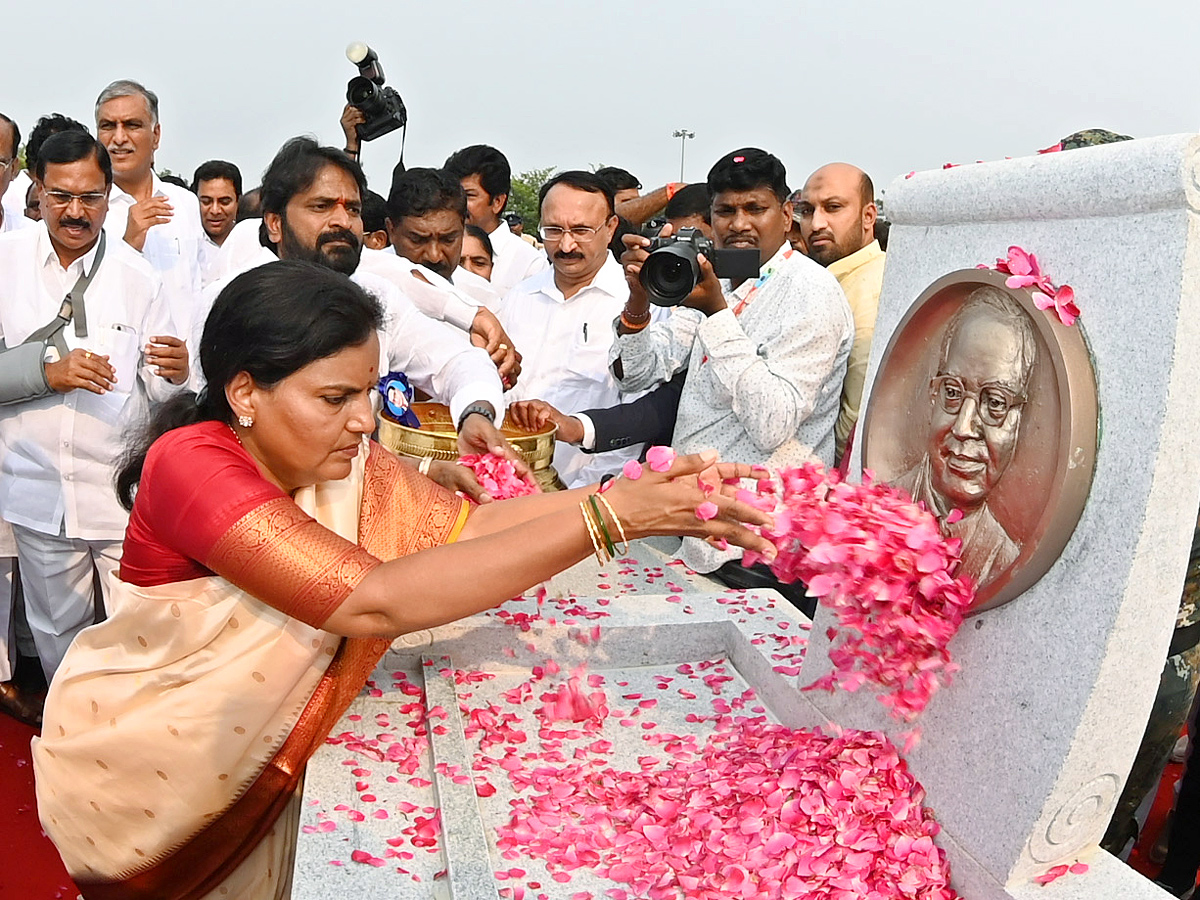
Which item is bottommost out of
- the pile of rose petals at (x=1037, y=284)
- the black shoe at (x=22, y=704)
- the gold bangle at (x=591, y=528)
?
the black shoe at (x=22, y=704)

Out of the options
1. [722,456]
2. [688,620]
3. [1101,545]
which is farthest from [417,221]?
[1101,545]

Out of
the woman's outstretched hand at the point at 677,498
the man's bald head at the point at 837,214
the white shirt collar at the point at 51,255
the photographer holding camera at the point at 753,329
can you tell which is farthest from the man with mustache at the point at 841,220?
the white shirt collar at the point at 51,255

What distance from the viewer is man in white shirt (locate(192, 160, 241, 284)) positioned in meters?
7.55

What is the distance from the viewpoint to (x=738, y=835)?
202 centimetres

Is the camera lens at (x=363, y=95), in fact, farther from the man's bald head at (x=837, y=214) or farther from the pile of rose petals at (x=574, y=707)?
the pile of rose petals at (x=574, y=707)

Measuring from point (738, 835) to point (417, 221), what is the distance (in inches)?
141

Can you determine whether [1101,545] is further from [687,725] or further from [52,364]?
[52,364]

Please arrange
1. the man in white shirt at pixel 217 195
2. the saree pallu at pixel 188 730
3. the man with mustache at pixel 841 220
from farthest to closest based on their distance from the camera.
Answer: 1. the man in white shirt at pixel 217 195
2. the man with mustache at pixel 841 220
3. the saree pallu at pixel 188 730

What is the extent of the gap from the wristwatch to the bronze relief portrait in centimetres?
145

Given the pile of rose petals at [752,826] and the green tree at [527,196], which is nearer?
the pile of rose petals at [752,826]

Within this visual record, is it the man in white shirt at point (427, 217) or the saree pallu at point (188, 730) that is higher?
the man in white shirt at point (427, 217)

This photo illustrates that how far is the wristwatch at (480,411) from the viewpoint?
332cm

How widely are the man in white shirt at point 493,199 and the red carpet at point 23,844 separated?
12.3ft

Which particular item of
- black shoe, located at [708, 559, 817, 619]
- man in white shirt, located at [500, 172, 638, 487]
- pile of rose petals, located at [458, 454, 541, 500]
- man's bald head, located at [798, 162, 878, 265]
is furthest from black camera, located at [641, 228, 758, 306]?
man's bald head, located at [798, 162, 878, 265]
